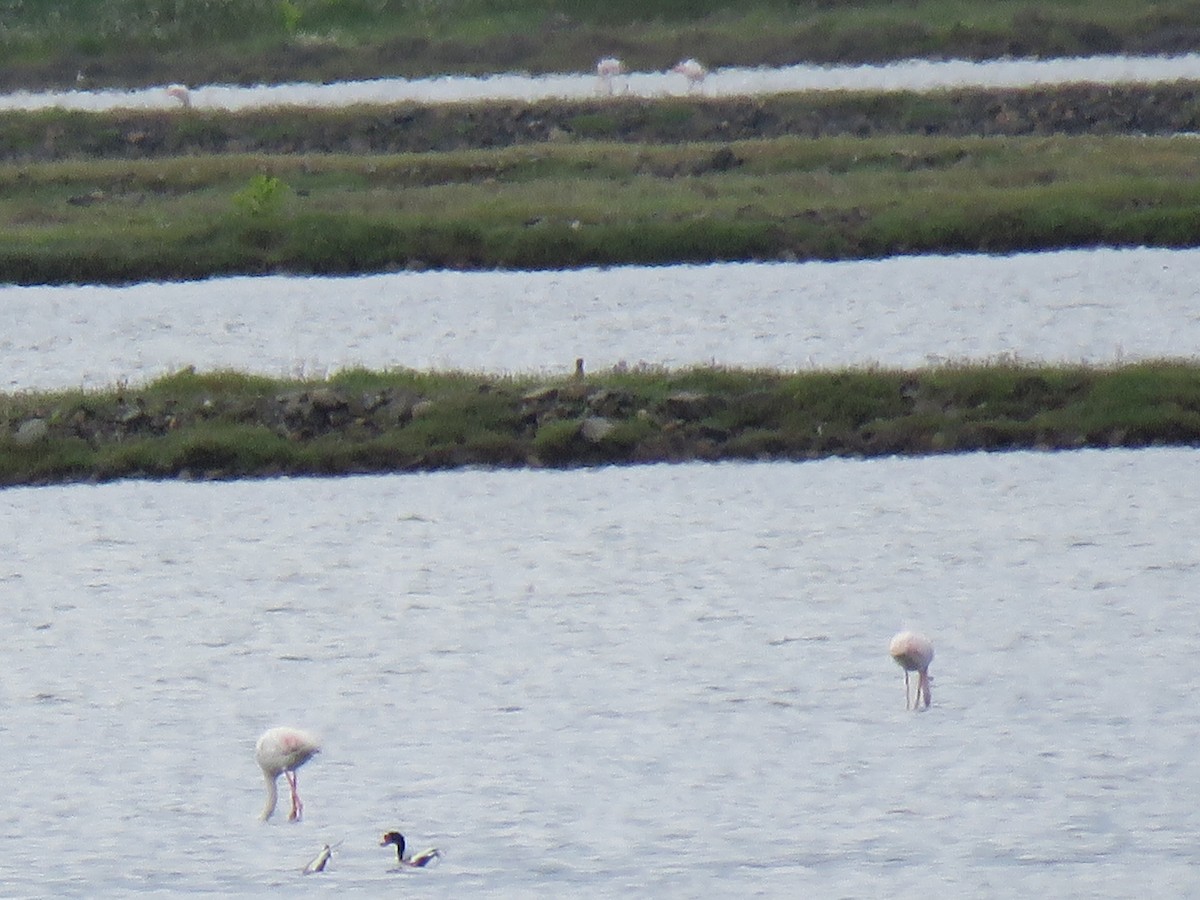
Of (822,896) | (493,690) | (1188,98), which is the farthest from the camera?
(1188,98)

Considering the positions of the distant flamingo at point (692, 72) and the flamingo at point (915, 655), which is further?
the distant flamingo at point (692, 72)

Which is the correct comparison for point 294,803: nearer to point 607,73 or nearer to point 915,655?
point 915,655

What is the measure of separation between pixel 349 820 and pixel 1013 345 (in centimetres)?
840

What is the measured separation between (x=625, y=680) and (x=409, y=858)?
195 centimetres

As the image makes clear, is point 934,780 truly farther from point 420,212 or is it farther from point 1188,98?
point 1188,98

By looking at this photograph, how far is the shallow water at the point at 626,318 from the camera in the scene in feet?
50.0

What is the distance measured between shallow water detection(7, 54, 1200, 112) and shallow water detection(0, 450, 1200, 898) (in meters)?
14.6

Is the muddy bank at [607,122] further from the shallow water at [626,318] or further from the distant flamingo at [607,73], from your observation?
the shallow water at [626,318]

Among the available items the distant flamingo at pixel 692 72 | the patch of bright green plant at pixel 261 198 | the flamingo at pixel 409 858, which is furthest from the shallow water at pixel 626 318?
the distant flamingo at pixel 692 72

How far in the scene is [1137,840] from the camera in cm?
714

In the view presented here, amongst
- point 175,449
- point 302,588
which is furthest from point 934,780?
point 175,449

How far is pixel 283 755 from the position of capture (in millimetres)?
7832

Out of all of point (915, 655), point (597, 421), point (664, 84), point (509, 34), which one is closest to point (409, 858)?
point (915, 655)

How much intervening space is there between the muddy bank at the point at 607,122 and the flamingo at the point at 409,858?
1769 cm
